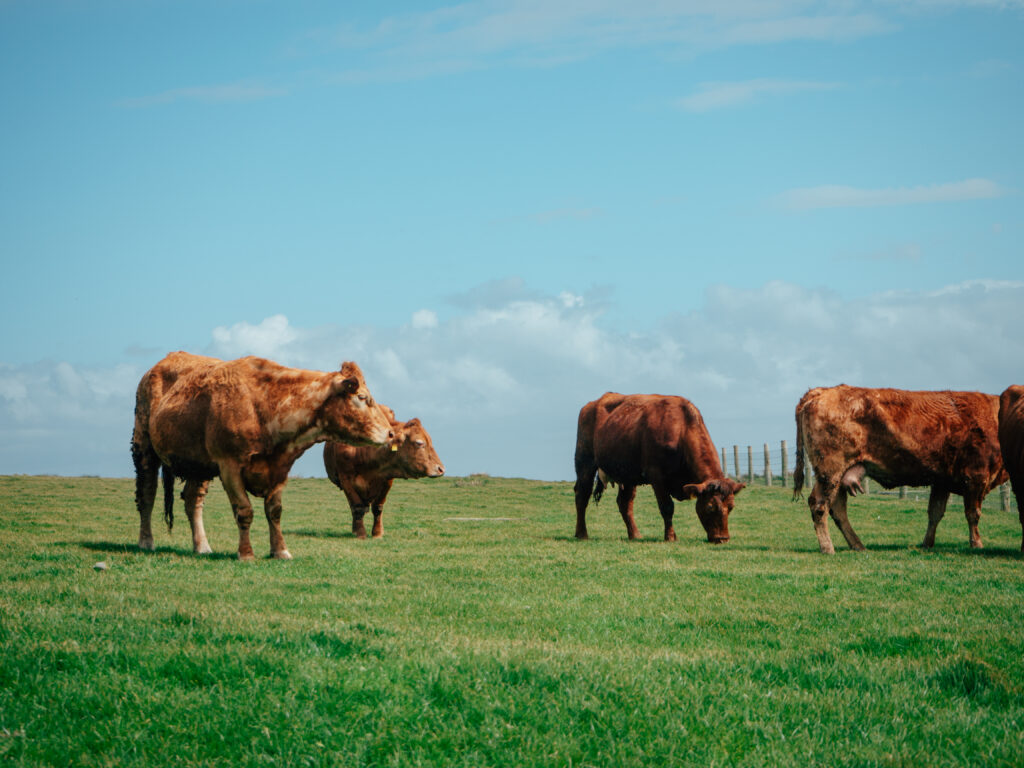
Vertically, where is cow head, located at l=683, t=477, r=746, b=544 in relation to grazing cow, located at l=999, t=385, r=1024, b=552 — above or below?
below

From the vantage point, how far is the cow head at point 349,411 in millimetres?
13531

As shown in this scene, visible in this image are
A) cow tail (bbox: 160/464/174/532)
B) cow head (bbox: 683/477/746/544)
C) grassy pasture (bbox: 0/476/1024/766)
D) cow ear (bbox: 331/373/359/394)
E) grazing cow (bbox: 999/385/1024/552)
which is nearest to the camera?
grassy pasture (bbox: 0/476/1024/766)

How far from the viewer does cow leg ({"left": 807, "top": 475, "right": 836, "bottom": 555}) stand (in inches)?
624

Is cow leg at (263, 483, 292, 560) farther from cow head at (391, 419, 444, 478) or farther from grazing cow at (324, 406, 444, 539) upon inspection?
cow head at (391, 419, 444, 478)

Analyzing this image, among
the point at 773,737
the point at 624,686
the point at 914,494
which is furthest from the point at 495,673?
the point at 914,494

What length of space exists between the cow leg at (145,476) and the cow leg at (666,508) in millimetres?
9218

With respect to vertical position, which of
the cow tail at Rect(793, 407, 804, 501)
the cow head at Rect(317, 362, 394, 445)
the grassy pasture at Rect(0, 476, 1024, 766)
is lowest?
the grassy pasture at Rect(0, 476, 1024, 766)

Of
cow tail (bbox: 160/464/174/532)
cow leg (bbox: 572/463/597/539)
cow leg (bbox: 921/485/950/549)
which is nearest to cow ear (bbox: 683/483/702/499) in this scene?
cow leg (bbox: 572/463/597/539)

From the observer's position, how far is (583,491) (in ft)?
68.3

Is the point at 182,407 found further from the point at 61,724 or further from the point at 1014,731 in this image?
the point at 1014,731

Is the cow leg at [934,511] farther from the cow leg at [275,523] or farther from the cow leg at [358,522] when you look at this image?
the cow leg at [275,523]

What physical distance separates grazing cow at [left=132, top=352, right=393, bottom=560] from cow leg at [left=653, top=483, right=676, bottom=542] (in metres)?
6.71

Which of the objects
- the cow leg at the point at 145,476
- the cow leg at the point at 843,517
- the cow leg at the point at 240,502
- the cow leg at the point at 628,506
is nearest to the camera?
the cow leg at the point at 240,502

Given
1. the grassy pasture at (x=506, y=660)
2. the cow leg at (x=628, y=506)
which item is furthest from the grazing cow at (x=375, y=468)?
the grassy pasture at (x=506, y=660)
